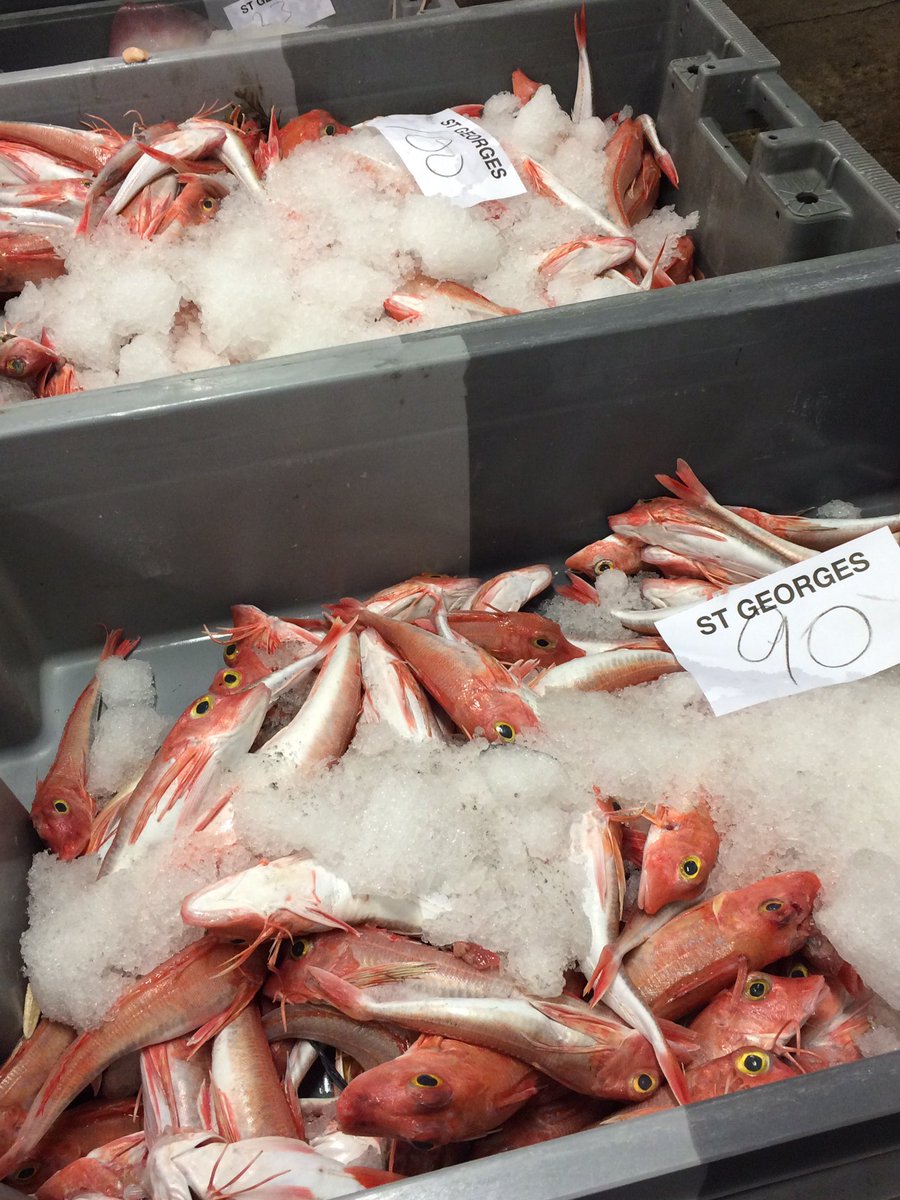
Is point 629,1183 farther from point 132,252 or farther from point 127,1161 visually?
point 132,252

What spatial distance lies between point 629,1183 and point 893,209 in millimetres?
1895

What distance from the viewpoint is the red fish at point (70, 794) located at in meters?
1.54

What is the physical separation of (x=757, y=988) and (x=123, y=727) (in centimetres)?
124


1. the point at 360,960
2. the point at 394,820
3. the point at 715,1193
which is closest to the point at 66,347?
the point at 394,820

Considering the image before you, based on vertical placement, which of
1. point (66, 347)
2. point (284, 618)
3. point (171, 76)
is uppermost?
point (171, 76)

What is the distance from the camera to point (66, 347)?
Answer: 6.77 feet

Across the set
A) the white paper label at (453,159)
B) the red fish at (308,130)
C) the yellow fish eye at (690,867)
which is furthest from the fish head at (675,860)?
the red fish at (308,130)

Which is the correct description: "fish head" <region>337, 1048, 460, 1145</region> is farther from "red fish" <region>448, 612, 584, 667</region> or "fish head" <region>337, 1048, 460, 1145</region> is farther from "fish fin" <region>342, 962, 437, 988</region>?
"red fish" <region>448, 612, 584, 667</region>

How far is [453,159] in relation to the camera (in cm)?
237

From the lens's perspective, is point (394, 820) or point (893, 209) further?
point (893, 209)

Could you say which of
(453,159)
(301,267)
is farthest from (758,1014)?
(453,159)

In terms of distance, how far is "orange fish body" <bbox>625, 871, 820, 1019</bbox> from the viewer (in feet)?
4.32

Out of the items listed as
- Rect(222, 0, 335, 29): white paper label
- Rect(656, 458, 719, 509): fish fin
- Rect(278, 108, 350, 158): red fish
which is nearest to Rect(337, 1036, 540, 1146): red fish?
Rect(656, 458, 719, 509): fish fin

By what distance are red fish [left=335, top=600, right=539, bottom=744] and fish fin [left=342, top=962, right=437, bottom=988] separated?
15.8 inches
